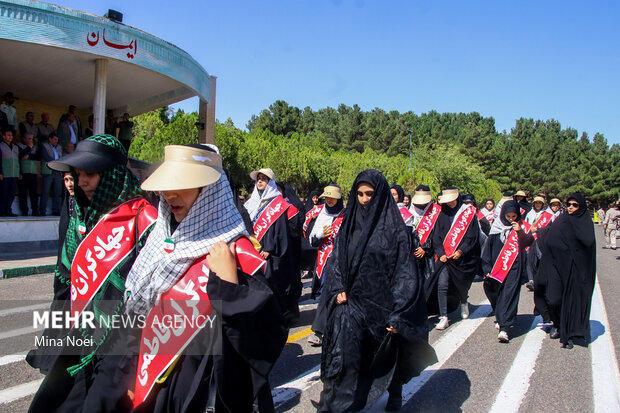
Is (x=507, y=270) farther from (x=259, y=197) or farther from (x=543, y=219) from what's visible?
(x=543, y=219)

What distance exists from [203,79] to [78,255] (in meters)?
15.2

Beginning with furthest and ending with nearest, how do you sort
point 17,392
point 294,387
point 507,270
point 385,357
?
point 507,270 < point 294,387 < point 17,392 < point 385,357

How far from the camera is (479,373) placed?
4812 mm

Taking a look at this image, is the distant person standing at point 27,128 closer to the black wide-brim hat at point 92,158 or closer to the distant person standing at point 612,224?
the black wide-brim hat at point 92,158

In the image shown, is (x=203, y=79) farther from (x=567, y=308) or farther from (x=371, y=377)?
(x=371, y=377)

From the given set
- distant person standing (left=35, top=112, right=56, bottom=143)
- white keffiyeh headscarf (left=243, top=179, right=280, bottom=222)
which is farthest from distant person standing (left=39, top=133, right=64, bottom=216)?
white keffiyeh headscarf (left=243, top=179, right=280, bottom=222)

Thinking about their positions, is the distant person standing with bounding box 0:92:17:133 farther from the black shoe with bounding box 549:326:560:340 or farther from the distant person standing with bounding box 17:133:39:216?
the black shoe with bounding box 549:326:560:340

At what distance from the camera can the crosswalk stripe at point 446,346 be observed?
4163 millimetres

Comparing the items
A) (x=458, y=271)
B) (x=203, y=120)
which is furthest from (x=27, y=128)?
(x=458, y=271)

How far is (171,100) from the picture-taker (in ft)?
57.6

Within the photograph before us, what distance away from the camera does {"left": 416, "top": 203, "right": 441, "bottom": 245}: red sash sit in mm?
7453

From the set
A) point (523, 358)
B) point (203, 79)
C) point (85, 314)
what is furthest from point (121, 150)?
point (203, 79)

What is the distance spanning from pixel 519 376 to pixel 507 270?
1954mm

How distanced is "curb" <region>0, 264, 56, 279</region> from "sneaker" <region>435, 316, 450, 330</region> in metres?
7.58
